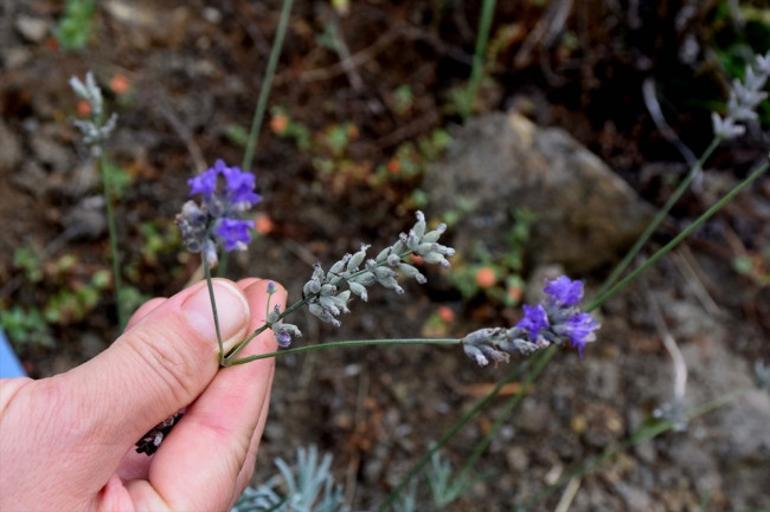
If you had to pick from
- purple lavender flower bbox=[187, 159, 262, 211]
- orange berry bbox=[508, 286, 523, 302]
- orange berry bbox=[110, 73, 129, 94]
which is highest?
purple lavender flower bbox=[187, 159, 262, 211]

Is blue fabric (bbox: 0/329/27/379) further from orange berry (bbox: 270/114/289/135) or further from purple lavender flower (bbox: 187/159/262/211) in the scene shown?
orange berry (bbox: 270/114/289/135)

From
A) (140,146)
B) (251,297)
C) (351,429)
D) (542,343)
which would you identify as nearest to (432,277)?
(351,429)

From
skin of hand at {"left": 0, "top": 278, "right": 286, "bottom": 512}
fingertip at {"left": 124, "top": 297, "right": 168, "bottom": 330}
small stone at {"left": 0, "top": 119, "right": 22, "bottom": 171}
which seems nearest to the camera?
skin of hand at {"left": 0, "top": 278, "right": 286, "bottom": 512}

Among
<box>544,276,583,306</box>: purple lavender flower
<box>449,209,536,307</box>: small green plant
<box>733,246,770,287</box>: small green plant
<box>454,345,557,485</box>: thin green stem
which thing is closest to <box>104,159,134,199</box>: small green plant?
<box>449,209,536,307</box>: small green plant

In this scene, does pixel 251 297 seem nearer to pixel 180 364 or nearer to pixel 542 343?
pixel 180 364

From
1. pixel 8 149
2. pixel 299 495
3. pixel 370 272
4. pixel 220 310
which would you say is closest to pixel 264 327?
pixel 220 310

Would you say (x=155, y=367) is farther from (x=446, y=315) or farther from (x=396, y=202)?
(x=396, y=202)

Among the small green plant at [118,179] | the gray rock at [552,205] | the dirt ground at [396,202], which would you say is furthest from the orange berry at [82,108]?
the gray rock at [552,205]
